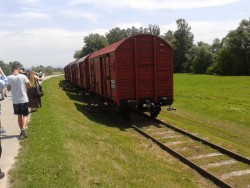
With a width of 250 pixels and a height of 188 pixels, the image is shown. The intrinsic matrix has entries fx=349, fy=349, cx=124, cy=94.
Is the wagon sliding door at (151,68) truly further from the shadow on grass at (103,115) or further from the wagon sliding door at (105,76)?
the wagon sliding door at (105,76)

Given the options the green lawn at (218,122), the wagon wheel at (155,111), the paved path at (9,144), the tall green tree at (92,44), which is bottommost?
the green lawn at (218,122)

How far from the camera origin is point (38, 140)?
966cm

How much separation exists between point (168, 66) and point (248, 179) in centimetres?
838

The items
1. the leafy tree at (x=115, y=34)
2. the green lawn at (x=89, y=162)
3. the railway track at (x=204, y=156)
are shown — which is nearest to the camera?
the green lawn at (x=89, y=162)

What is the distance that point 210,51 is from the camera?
9181cm

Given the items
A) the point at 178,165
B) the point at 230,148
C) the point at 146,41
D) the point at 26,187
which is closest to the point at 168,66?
the point at 146,41

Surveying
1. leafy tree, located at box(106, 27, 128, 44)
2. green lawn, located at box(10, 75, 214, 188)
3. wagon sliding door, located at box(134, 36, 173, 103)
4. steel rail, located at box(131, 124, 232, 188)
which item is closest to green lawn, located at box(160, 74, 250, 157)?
wagon sliding door, located at box(134, 36, 173, 103)

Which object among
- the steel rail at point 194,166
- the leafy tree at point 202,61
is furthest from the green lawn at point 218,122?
the leafy tree at point 202,61

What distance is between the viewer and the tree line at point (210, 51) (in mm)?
72062

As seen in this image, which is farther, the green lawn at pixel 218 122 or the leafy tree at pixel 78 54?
the leafy tree at pixel 78 54

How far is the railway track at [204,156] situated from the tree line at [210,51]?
62.1m

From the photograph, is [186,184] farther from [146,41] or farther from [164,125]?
[146,41]

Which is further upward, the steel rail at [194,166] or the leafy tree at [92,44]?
the leafy tree at [92,44]

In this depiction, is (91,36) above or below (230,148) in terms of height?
above
